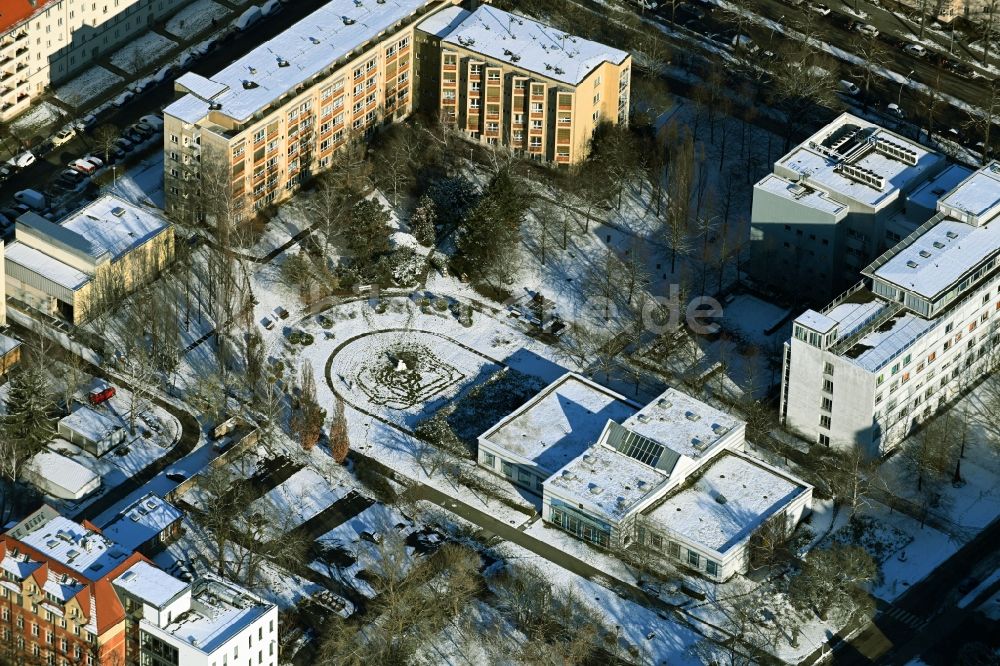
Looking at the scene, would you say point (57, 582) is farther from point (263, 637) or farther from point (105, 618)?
point (263, 637)

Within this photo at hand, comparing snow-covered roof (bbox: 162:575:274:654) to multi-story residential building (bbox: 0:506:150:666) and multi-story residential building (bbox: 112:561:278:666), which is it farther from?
multi-story residential building (bbox: 0:506:150:666)

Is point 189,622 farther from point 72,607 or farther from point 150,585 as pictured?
point 72,607

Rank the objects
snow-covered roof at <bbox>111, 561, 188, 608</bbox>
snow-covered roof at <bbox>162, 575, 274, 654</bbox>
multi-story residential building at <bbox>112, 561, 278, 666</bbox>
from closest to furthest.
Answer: multi-story residential building at <bbox>112, 561, 278, 666</bbox>
snow-covered roof at <bbox>162, 575, 274, 654</bbox>
snow-covered roof at <bbox>111, 561, 188, 608</bbox>

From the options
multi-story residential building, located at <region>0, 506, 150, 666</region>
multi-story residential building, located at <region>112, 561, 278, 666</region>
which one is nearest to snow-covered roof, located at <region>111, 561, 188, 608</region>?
multi-story residential building, located at <region>112, 561, 278, 666</region>

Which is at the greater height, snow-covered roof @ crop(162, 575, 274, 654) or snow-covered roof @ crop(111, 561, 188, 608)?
snow-covered roof @ crop(111, 561, 188, 608)

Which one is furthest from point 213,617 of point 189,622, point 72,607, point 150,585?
point 72,607

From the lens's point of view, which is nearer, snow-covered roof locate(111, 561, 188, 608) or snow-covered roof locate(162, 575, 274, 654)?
snow-covered roof locate(162, 575, 274, 654)

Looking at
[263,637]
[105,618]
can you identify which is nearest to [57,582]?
[105,618]
